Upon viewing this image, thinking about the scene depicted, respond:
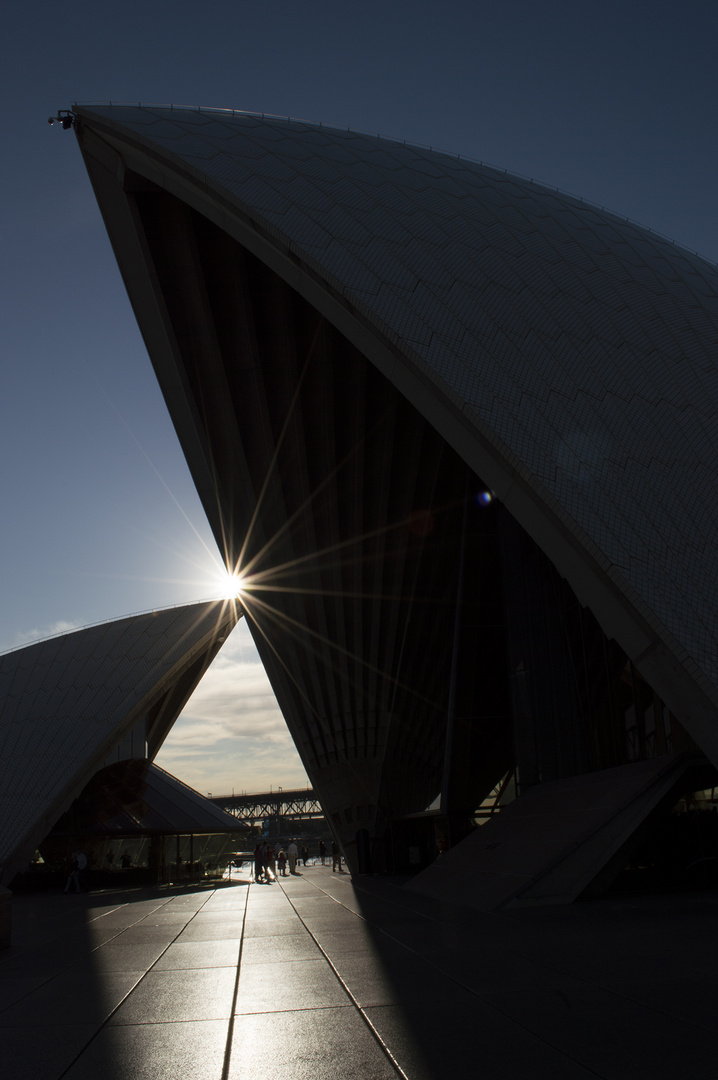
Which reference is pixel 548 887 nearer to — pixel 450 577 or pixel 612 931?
pixel 612 931

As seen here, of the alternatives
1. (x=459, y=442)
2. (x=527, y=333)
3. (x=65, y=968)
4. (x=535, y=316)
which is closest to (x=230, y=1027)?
(x=65, y=968)

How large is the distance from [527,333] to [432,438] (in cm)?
884

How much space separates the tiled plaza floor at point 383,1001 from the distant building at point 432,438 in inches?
120

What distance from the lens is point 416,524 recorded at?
2219cm

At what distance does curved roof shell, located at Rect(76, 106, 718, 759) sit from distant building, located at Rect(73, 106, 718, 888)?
46 millimetres

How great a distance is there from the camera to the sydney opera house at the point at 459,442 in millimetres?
9602

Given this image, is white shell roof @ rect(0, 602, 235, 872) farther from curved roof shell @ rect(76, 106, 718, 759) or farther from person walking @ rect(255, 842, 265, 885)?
curved roof shell @ rect(76, 106, 718, 759)

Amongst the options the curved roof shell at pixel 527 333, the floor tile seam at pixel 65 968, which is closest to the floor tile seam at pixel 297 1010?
the floor tile seam at pixel 65 968

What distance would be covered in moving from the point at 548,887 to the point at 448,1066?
7063 mm

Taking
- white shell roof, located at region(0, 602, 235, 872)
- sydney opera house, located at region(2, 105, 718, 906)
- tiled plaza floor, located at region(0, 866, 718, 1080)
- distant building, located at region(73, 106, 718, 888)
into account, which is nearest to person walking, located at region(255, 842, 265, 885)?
distant building, located at region(73, 106, 718, 888)

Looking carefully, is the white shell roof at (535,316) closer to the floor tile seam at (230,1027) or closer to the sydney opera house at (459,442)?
the sydney opera house at (459,442)

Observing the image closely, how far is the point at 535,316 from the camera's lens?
11.5 meters

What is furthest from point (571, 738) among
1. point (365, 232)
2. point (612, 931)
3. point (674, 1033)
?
point (674, 1033)

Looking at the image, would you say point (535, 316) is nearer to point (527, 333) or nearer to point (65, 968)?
point (527, 333)
